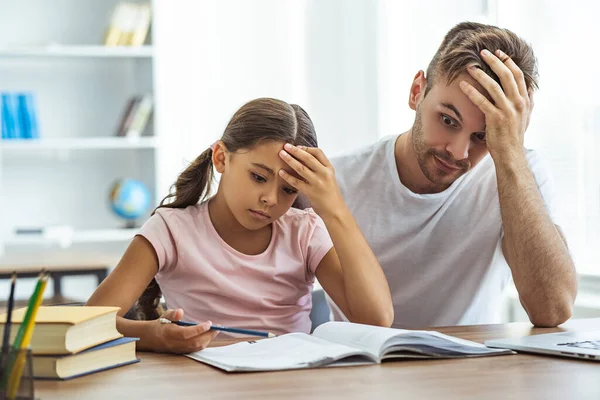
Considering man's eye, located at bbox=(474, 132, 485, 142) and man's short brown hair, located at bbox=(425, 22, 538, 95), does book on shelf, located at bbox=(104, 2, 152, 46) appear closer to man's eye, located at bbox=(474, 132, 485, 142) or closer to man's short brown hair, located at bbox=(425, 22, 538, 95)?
man's short brown hair, located at bbox=(425, 22, 538, 95)

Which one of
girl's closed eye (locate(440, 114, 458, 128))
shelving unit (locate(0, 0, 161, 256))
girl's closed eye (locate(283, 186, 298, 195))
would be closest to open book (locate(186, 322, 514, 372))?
girl's closed eye (locate(283, 186, 298, 195))

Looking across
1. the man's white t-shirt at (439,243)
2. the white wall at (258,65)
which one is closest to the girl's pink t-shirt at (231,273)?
the man's white t-shirt at (439,243)

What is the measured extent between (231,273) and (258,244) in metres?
0.09

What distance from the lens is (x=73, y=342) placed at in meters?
1.08

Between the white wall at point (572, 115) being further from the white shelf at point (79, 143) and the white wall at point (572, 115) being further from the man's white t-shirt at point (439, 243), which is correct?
the white shelf at point (79, 143)

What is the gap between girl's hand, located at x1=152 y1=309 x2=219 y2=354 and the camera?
122 cm

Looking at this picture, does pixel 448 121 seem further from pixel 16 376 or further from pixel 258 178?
pixel 16 376

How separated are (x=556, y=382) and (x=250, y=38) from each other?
397 cm

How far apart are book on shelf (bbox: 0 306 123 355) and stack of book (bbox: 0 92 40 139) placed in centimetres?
341

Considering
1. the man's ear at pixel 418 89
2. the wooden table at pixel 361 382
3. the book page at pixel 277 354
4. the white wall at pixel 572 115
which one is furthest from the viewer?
the white wall at pixel 572 115

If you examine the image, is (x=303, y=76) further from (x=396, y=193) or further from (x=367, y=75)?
(x=396, y=193)

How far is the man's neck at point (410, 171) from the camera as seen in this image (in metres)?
1.96

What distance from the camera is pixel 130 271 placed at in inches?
61.1

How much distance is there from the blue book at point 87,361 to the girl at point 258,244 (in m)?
0.31
